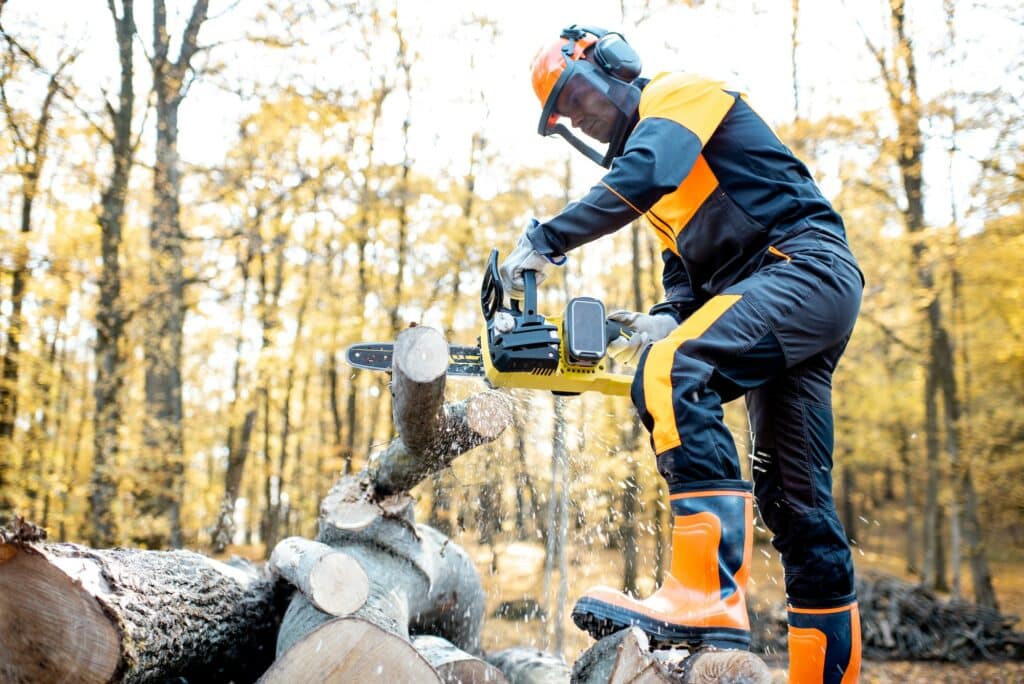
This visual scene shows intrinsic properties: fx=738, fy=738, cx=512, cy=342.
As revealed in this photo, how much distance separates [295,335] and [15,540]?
916 centimetres

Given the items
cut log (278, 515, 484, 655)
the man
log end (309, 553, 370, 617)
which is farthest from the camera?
cut log (278, 515, 484, 655)

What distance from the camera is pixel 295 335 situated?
11.0m

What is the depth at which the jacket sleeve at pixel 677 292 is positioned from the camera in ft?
8.27

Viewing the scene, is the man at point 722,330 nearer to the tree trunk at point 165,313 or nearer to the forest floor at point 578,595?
the forest floor at point 578,595

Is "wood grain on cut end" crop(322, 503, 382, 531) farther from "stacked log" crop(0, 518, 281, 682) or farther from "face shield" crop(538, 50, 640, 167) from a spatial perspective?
"face shield" crop(538, 50, 640, 167)

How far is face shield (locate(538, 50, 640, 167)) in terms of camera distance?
7.54 ft

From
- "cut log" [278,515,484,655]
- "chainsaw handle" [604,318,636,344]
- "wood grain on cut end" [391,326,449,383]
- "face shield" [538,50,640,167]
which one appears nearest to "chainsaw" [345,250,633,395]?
"wood grain on cut end" [391,326,449,383]

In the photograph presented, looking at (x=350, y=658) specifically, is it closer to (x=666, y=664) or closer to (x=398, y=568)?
(x=666, y=664)

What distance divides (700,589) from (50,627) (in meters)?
1.76

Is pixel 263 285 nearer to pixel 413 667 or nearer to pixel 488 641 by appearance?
pixel 488 641

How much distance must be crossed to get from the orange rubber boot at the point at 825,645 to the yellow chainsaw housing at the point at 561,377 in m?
0.86

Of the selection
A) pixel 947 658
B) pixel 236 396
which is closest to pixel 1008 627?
pixel 947 658

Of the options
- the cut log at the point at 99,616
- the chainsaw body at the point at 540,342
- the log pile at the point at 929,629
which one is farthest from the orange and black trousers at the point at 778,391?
the log pile at the point at 929,629

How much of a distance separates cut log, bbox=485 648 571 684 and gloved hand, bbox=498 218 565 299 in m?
1.58
